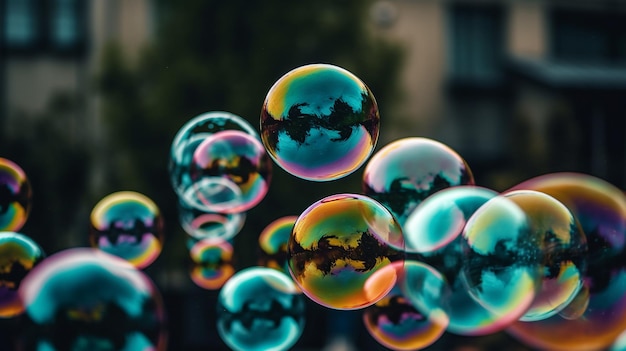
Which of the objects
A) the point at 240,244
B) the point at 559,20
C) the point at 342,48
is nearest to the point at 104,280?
the point at 240,244

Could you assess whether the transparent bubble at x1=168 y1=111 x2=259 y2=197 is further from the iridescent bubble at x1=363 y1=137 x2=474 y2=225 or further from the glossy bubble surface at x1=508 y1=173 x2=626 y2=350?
the glossy bubble surface at x1=508 y1=173 x2=626 y2=350

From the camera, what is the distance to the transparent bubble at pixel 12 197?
5107 mm

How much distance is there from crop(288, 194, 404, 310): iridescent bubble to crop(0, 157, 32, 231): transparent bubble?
208 centimetres

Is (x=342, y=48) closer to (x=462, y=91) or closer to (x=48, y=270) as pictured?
(x=462, y=91)

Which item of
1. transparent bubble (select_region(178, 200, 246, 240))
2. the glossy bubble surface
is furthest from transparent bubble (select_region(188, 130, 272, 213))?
the glossy bubble surface

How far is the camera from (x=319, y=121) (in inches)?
163

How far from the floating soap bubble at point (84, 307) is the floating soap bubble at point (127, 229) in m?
2.23

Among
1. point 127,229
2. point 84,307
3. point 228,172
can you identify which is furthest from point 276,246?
point 84,307

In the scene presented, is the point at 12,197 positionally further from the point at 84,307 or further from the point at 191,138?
the point at 84,307

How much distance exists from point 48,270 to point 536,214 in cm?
239

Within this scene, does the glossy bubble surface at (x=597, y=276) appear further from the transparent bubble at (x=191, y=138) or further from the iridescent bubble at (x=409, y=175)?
the transparent bubble at (x=191, y=138)

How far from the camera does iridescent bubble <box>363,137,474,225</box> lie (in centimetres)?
481

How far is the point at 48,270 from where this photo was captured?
321cm

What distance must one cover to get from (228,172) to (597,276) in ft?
7.74
